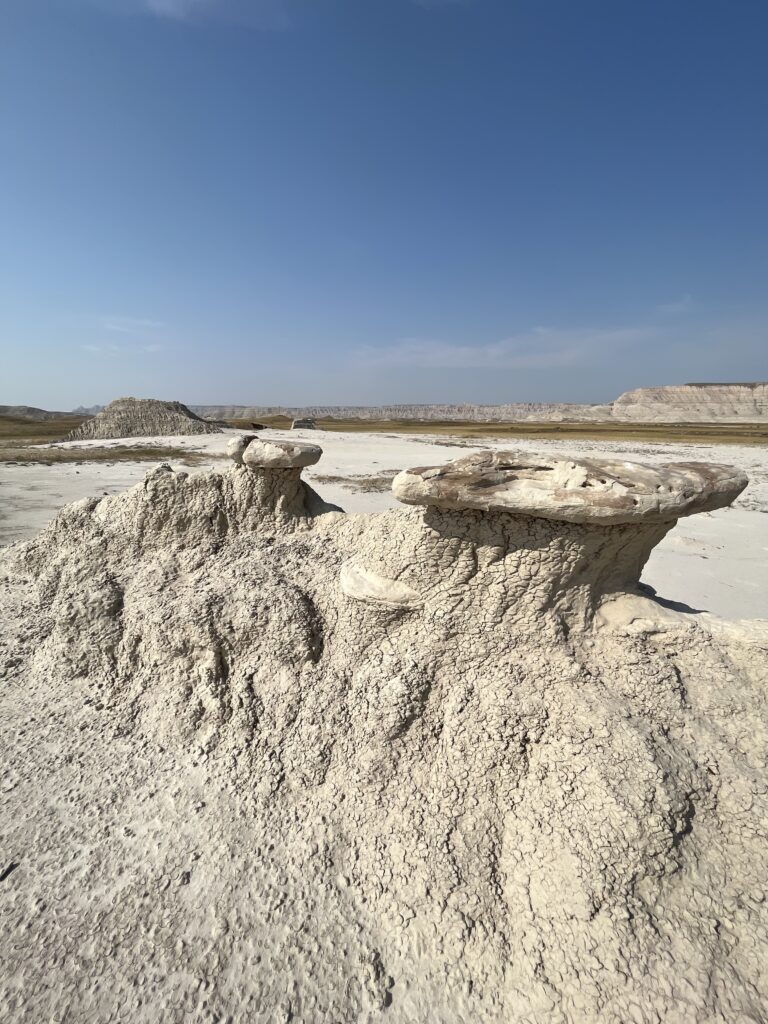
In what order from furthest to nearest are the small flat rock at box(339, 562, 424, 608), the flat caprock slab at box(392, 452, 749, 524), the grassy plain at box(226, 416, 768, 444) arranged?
the grassy plain at box(226, 416, 768, 444)
the small flat rock at box(339, 562, 424, 608)
the flat caprock slab at box(392, 452, 749, 524)

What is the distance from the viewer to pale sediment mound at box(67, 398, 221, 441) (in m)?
35.3

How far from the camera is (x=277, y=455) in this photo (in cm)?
456

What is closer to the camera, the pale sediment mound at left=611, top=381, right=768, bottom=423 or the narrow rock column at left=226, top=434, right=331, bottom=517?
the narrow rock column at left=226, top=434, right=331, bottom=517

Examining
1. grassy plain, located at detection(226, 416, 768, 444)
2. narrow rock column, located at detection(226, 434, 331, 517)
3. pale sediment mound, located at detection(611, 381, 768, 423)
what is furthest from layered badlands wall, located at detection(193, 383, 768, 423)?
narrow rock column, located at detection(226, 434, 331, 517)

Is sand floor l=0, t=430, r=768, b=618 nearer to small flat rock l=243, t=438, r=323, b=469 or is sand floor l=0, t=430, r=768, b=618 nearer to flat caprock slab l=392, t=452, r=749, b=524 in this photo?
small flat rock l=243, t=438, r=323, b=469

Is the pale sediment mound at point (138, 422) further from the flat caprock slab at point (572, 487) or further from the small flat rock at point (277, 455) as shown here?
the flat caprock slab at point (572, 487)

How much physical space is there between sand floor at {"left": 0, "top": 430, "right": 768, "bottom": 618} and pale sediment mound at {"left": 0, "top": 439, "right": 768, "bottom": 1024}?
10.8 ft

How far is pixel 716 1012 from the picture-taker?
2.11 metres

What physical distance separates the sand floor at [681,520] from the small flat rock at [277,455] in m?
1.49

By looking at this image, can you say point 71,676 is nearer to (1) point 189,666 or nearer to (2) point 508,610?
(1) point 189,666

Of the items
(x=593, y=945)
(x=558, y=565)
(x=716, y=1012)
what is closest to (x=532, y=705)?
(x=558, y=565)

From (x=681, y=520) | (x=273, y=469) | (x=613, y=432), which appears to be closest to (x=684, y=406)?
(x=613, y=432)

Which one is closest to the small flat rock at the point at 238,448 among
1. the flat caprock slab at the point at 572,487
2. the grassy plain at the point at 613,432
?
the flat caprock slab at the point at 572,487

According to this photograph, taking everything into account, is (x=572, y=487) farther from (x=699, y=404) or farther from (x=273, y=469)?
(x=699, y=404)
